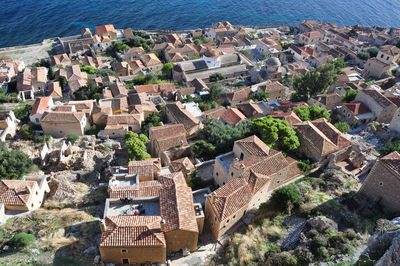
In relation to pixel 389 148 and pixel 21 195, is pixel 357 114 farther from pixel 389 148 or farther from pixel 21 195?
pixel 21 195

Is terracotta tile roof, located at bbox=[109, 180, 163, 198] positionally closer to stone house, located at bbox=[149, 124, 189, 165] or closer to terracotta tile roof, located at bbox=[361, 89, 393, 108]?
stone house, located at bbox=[149, 124, 189, 165]

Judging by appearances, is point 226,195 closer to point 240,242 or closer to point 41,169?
point 240,242

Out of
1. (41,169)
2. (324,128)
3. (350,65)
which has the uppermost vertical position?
(324,128)

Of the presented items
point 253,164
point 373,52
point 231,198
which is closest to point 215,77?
Answer: point 253,164

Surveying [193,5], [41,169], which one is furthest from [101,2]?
[41,169]

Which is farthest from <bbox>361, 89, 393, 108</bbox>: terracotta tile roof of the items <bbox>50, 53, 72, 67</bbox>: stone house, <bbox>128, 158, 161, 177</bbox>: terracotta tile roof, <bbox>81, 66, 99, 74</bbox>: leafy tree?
<bbox>50, 53, 72, 67</bbox>: stone house

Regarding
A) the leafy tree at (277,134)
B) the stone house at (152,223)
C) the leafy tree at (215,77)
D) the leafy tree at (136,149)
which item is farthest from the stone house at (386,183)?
the leafy tree at (215,77)
